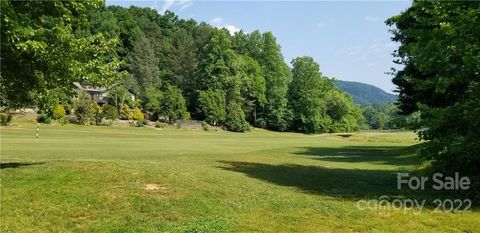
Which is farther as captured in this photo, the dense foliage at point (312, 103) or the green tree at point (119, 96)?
the dense foliage at point (312, 103)

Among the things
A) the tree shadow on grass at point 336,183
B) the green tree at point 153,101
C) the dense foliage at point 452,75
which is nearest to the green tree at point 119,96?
the green tree at point 153,101

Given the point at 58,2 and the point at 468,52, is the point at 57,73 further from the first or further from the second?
the point at 468,52

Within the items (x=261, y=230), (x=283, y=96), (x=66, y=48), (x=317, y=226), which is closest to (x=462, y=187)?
(x=317, y=226)

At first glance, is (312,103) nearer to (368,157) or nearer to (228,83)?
(228,83)

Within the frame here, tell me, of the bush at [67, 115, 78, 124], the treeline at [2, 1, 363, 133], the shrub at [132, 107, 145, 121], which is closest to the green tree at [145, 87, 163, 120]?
the treeline at [2, 1, 363, 133]

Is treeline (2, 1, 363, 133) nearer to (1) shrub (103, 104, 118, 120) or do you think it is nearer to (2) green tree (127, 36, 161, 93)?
(2) green tree (127, 36, 161, 93)

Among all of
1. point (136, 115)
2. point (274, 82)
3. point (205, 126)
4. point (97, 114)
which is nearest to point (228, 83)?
point (274, 82)

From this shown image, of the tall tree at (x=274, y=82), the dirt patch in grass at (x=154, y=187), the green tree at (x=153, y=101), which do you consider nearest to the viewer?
the dirt patch in grass at (x=154, y=187)

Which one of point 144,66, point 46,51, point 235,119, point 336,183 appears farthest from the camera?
point 144,66

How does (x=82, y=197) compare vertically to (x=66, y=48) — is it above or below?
below

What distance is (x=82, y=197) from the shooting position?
12.5 m

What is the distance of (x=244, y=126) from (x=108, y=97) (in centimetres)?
2774

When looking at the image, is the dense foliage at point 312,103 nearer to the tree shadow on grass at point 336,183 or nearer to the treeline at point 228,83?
the treeline at point 228,83

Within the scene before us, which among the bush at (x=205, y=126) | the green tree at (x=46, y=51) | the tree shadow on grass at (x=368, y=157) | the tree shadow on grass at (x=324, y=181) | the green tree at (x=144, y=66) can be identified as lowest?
the tree shadow on grass at (x=368, y=157)
